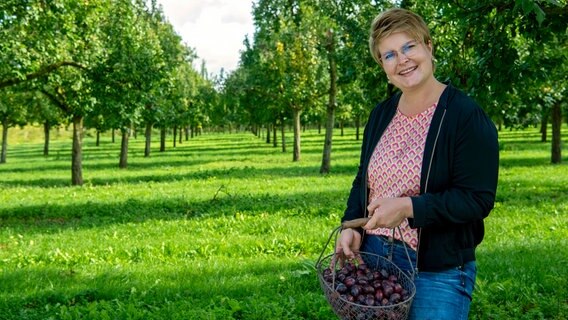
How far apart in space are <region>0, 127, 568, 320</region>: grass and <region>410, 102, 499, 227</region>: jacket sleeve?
383 cm

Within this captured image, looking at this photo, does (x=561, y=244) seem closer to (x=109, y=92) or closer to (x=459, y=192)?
(x=459, y=192)

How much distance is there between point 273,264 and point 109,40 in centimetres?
1568

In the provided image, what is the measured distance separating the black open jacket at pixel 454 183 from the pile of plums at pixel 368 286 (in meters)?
0.17

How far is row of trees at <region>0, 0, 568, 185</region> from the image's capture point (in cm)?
685

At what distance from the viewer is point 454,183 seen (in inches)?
104

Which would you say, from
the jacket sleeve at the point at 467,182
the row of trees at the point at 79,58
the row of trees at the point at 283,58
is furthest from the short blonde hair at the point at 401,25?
the row of trees at the point at 79,58

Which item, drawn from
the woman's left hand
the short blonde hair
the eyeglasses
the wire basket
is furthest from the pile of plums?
the short blonde hair

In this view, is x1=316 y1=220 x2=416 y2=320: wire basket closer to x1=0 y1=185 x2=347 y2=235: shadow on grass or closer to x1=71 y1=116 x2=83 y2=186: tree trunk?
x1=0 y1=185 x2=347 y2=235: shadow on grass

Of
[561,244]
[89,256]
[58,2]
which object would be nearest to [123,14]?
[58,2]

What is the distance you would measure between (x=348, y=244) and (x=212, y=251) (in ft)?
24.4

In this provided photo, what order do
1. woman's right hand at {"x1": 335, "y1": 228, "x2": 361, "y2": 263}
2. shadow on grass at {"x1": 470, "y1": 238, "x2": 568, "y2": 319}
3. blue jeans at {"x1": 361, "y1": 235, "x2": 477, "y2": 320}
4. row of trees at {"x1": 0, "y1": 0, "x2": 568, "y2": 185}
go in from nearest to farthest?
blue jeans at {"x1": 361, "y1": 235, "x2": 477, "y2": 320} < woman's right hand at {"x1": 335, "y1": 228, "x2": 361, "y2": 263} < shadow on grass at {"x1": 470, "y1": 238, "x2": 568, "y2": 319} < row of trees at {"x1": 0, "y1": 0, "x2": 568, "y2": 185}

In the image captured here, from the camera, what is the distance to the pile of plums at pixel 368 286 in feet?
8.73

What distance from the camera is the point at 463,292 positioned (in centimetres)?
276

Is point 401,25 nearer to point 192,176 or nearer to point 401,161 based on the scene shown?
point 401,161
